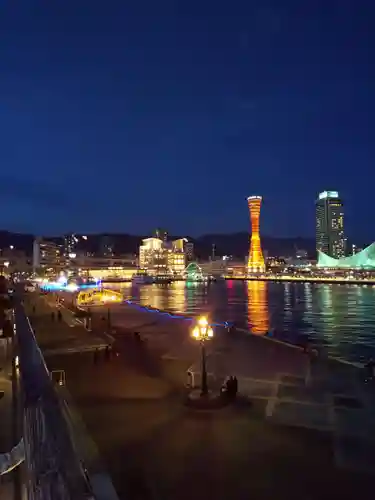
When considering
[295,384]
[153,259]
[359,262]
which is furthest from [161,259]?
[295,384]

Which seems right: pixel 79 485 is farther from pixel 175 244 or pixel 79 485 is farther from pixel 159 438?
pixel 175 244

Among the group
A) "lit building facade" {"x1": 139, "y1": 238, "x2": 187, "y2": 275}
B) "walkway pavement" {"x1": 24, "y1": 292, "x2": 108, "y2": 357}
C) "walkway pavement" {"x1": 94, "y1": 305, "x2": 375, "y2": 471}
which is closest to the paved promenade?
"walkway pavement" {"x1": 94, "y1": 305, "x2": 375, "y2": 471}

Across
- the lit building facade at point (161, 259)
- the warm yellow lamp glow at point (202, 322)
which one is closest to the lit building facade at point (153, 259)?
the lit building facade at point (161, 259)

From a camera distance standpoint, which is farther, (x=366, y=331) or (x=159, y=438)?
(x=366, y=331)

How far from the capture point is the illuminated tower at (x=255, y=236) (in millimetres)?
119000

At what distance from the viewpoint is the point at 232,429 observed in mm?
7035

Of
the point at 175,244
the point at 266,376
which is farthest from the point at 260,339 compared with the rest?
the point at 175,244

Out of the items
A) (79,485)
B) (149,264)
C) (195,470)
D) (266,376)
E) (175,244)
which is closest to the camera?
(79,485)

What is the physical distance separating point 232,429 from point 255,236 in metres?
114

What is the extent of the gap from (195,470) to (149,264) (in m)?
148

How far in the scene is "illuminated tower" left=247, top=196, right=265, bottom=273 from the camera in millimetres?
119000

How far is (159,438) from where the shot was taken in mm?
6676

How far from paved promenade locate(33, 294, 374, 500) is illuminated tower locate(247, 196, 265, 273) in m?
108

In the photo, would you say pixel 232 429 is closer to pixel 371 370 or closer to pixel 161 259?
pixel 371 370
